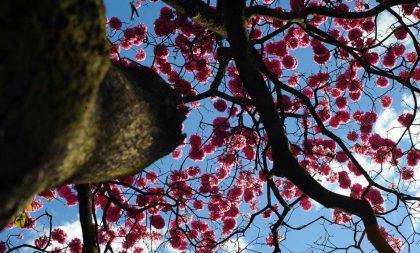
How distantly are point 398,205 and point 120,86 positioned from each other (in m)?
4.46

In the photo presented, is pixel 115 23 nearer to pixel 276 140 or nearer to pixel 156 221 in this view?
pixel 156 221

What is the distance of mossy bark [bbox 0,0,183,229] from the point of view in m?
0.95

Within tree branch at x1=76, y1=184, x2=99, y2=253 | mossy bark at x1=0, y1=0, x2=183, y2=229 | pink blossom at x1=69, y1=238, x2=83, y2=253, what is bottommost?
mossy bark at x1=0, y1=0, x2=183, y2=229

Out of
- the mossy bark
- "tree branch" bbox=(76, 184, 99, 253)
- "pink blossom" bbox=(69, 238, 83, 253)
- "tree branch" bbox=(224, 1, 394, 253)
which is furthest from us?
"pink blossom" bbox=(69, 238, 83, 253)

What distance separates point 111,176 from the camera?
6.39 feet

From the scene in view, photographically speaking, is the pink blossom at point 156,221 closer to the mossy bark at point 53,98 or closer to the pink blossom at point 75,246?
the pink blossom at point 75,246

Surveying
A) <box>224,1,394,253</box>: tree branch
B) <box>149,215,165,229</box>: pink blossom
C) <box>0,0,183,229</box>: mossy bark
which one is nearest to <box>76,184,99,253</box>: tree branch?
<box>224,1,394,253</box>: tree branch

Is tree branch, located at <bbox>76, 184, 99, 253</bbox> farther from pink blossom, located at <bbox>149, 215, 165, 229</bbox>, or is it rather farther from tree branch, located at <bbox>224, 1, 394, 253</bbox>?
pink blossom, located at <bbox>149, 215, 165, 229</bbox>

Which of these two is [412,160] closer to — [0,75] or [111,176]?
[111,176]

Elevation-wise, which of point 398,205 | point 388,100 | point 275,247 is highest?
point 388,100

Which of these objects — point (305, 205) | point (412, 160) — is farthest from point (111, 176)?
point (305, 205)

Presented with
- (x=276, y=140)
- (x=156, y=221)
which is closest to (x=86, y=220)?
(x=276, y=140)

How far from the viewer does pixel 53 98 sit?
1.08 m

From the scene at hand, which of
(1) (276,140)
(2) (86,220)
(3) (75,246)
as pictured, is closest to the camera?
(1) (276,140)
